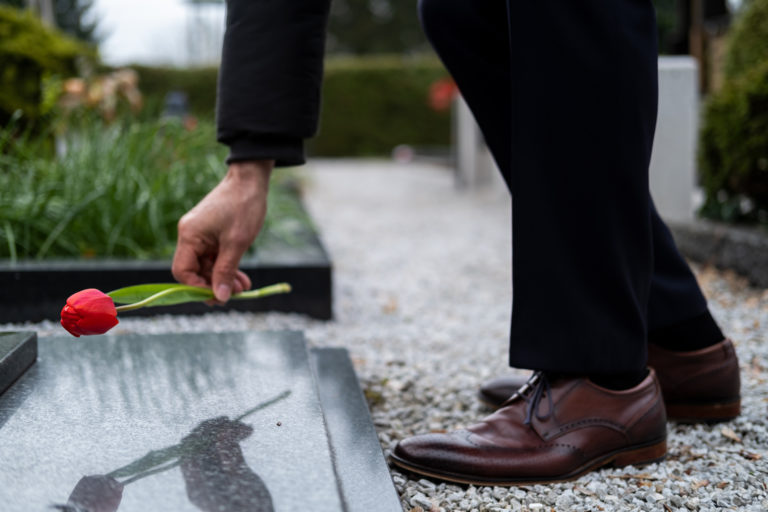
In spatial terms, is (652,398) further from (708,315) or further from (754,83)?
(754,83)

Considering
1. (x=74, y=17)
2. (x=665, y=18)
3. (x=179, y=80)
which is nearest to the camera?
(x=179, y=80)

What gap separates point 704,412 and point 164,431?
3.23ft

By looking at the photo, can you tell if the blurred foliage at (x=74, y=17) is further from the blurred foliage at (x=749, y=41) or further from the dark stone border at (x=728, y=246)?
the dark stone border at (x=728, y=246)

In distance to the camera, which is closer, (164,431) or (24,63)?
(164,431)

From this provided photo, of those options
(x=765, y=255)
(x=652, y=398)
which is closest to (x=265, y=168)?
(x=652, y=398)

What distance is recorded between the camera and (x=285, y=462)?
2.97 ft

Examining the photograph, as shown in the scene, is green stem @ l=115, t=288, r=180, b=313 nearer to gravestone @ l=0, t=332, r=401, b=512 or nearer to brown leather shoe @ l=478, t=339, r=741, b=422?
gravestone @ l=0, t=332, r=401, b=512

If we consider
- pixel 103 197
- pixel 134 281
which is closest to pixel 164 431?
pixel 134 281

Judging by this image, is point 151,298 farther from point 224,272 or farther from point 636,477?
point 636,477

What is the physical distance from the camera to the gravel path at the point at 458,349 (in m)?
1.09

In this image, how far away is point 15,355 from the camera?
1.17 meters

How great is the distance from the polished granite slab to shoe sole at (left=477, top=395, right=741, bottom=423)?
1.17 metres

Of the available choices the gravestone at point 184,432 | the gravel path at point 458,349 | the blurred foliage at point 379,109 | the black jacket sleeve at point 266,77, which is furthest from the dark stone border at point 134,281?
the blurred foliage at point 379,109

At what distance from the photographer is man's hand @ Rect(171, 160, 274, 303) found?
113cm
